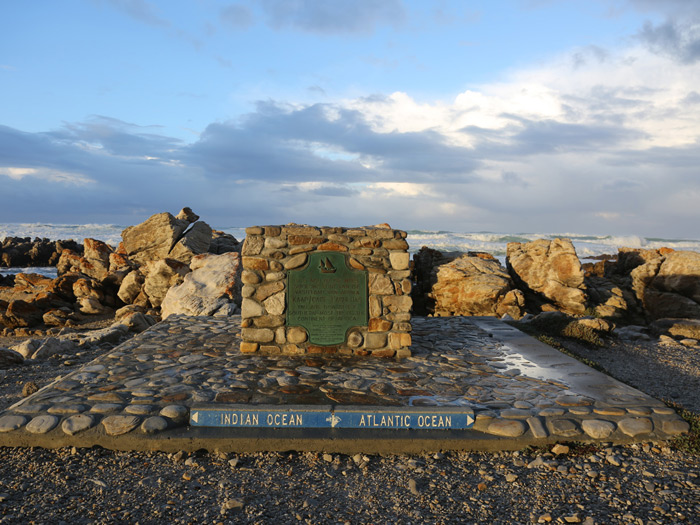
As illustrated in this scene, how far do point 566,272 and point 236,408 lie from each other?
12170mm

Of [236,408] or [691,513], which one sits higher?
[236,408]

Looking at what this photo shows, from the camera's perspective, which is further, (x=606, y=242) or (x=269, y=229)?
(x=606, y=242)

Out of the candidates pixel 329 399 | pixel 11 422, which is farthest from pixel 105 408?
pixel 329 399

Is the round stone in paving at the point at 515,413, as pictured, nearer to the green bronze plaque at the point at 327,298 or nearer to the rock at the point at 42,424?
the green bronze plaque at the point at 327,298

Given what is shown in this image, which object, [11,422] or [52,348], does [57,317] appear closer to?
[52,348]

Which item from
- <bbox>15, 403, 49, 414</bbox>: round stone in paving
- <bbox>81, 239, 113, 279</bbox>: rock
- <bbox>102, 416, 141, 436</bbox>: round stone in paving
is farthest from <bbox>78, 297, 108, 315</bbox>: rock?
<bbox>102, 416, 141, 436</bbox>: round stone in paving

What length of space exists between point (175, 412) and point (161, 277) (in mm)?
9165

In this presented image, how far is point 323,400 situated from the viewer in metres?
5.11

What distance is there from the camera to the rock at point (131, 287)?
1424cm

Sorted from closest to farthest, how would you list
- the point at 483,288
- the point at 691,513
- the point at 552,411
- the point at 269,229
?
the point at 691,513, the point at 552,411, the point at 269,229, the point at 483,288

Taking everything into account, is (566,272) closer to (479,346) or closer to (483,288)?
(483,288)

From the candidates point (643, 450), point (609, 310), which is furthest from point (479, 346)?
A: point (609, 310)

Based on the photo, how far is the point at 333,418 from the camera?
184 inches

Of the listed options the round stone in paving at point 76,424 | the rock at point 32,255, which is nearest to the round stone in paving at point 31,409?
the round stone in paving at point 76,424
